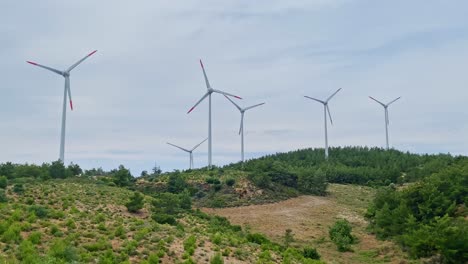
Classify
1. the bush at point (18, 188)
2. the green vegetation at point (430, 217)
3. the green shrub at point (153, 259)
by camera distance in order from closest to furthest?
the green shrub at point (153, 259)
the green vegetation at point (430, 217)
the bush at point (18, 188)

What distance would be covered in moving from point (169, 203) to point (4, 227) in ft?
86.7

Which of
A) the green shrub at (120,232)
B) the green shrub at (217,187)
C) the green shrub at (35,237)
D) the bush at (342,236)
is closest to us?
the green shrub at (35,237)

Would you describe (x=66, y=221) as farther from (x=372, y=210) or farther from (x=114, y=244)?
(x=372, y=210)

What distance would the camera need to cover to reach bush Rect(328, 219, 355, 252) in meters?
58.9

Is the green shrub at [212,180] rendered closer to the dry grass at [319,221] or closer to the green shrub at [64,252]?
the dry grass at [319,221]

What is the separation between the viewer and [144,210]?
5784 cm

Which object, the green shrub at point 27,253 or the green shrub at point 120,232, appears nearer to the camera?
the green shrub at point 27,253

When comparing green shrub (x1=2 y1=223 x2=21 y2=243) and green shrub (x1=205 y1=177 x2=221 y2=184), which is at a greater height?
green shrub (x1=205 y1=177 x2=221 y2=184)

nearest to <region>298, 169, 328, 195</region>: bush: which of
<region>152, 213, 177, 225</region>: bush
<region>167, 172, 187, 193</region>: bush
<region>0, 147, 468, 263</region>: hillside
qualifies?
<region>0, 147, 468, 263</region>: hillside

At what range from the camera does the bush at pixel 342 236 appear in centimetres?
5887

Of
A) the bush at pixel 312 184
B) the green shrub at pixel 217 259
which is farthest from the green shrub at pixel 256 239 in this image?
the bush at pixel 312 184

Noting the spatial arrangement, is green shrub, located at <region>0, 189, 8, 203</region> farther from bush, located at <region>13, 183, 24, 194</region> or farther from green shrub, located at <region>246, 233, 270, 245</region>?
green shrub, located at <region>246, 233, 270, 245</region>

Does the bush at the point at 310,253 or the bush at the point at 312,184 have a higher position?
the bush at the point at 312,184

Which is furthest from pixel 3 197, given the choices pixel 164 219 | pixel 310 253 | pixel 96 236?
pixel 310 253
